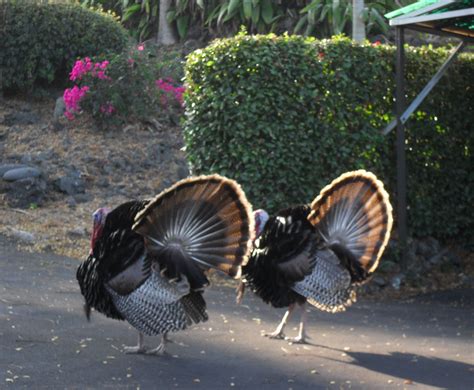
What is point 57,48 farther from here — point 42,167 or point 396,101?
point 396,101

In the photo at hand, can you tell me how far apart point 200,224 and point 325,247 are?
133cm

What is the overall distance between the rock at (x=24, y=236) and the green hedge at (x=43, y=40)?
4.59 m

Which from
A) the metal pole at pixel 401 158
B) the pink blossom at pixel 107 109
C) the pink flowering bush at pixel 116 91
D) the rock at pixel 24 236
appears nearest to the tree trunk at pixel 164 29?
the pink flowering bush at pixel 116 91

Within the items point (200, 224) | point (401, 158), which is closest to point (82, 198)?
point (401, 158)

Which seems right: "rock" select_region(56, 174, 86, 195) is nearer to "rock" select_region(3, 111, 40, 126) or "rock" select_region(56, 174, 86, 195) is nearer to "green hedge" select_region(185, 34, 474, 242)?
"rock" select_region(3, 111, 40, 126)

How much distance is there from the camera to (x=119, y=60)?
14.5 m

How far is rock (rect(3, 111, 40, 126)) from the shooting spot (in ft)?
48.8

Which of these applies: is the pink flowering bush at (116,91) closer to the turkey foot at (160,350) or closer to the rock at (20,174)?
the rock at (20,174)

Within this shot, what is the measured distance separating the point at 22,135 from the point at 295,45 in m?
5.45

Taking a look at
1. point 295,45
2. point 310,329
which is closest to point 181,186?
point 310,329

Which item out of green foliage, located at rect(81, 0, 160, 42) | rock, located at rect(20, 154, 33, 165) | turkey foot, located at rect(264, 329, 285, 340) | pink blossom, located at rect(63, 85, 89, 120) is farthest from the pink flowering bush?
turkey foot, located at rect(264, 329, 285, 340)

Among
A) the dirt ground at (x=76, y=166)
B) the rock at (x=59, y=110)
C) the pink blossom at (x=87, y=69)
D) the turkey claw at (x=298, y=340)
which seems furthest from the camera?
the rock at (x=59, y=110)

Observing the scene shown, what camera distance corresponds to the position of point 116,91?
14367 mm

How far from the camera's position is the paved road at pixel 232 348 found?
6.65m
